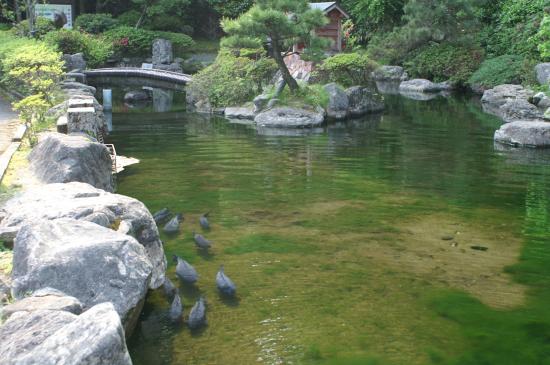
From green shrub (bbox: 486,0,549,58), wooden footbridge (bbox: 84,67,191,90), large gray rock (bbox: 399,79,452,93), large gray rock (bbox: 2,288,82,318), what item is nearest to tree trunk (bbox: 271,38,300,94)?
wooden footbridge (bbox: 84,67,191,90)

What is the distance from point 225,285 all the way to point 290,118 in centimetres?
1544

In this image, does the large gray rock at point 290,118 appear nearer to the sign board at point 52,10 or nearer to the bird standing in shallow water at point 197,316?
the bird standing in shallow water at point 197,316

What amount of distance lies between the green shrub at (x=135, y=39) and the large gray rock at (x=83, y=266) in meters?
33.4

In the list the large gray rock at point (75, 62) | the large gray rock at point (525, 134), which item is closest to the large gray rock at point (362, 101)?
the large gray rock at point (525, 134)

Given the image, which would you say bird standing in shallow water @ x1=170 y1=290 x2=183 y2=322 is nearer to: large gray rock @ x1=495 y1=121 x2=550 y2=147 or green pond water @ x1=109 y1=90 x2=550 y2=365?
green pond water @ x1=109 y1=90 x2=550 y2=365

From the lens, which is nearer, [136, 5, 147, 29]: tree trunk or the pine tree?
the pine tree

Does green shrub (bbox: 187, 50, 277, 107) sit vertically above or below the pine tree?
below

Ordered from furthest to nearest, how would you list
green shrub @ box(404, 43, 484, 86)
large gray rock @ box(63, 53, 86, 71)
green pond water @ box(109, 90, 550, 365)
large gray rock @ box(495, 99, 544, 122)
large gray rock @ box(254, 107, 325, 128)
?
green shrub @ box(404, 43, 484, 86) → large gray rock @ box(63, 53, 86, 71) → large gray rock @ box(254, 107, 325, 128) → large gray rock @ box(495, 99, 544, 122) → green pond water @ box(109, 90, 550, 365)

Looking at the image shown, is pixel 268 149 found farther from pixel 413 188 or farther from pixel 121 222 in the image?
pixel 121 222

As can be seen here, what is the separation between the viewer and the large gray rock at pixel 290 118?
74.8 ft

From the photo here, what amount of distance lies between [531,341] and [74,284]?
481 centimetres

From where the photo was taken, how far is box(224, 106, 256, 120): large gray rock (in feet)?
82.1

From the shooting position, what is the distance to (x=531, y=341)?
706 centimetres

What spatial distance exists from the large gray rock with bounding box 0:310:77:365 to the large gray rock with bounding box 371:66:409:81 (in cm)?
3375
